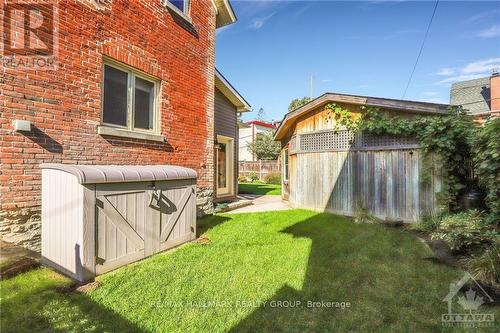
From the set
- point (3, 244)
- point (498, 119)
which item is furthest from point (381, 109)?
point (3, 244)

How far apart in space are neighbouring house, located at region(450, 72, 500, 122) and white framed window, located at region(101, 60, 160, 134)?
19.4 meters

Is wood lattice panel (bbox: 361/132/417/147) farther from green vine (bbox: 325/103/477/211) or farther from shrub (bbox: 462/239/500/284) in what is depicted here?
shrub (bbox: 462/239/500/284)

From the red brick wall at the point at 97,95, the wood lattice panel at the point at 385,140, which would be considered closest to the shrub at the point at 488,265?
the wood lattice panel at the point at 385,140

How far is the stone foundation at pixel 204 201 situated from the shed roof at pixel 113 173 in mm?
2183

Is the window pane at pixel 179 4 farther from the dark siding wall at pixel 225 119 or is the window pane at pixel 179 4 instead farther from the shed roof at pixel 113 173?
the shed roof at pixel 113 173

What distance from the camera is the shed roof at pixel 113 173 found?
10.7ft

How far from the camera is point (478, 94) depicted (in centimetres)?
1966

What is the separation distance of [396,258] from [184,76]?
6096 mm

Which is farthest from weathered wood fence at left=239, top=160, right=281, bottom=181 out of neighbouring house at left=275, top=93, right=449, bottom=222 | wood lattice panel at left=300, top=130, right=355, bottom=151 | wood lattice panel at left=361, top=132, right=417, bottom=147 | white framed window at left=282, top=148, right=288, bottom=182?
wood lattice panel at left=361, top=132, right=417, bottom=147

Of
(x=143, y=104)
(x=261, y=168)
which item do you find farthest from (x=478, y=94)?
(x=143, y=104)

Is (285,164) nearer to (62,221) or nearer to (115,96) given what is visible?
(115,96)

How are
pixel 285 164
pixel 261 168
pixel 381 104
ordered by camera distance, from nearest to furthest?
pixel 381 104 < pixel 285 164 < pixel 261 168

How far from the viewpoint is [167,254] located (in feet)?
14.1

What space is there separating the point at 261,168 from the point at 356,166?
15.0 m
